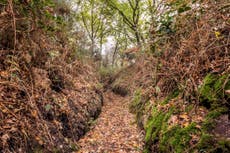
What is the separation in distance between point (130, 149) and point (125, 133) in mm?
997

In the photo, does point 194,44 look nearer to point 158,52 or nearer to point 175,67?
point 175,67

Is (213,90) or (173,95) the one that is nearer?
(213,90)

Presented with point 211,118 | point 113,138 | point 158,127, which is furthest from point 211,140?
point 113,138

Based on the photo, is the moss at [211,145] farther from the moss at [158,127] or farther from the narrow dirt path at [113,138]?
the narrow dirt path at [113,138]

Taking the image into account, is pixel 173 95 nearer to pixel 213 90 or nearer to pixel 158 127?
pixel 158 127

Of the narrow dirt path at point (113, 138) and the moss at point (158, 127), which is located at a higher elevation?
the moss at point (158, 127)

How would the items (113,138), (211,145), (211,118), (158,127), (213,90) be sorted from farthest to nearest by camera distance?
(113,138)
(158,127)
(213,90)
(211,118)
(211,145)

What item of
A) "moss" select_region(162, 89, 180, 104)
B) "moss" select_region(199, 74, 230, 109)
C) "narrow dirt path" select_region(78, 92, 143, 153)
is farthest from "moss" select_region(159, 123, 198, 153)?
"moss" select_region(162, 89, 180, 104)

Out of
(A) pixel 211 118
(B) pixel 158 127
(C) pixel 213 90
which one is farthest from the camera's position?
(B) pixel 158 127

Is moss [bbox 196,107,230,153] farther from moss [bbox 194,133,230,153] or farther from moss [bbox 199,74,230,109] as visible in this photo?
moss [bbox 199,74,230,109]

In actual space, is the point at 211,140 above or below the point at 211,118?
Answer: below

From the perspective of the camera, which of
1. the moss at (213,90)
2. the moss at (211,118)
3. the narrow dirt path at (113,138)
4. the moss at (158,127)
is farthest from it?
the narrow dirt path at (113,138)

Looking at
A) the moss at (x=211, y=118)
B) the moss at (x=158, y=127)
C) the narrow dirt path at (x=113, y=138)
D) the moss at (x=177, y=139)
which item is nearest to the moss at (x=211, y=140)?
the moss at (x=211, y=118)

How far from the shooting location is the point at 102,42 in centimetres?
1864
